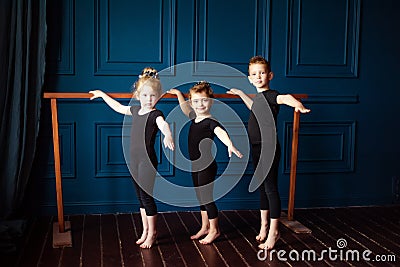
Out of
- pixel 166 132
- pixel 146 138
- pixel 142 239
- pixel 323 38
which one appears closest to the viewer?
pixel 166 132

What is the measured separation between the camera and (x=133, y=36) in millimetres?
3480

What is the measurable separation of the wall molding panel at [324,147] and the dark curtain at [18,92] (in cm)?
165

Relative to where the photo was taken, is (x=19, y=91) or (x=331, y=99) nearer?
(x=19, y=91)

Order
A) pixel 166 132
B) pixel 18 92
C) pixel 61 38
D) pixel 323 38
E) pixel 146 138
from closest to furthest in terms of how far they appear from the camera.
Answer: pixel 166 132
pixel 146 138
pixel 18 92
pixel 61 38
pixel 323 38

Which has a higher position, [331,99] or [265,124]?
[331,99]

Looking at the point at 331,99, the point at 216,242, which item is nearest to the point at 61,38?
the point at 216,242

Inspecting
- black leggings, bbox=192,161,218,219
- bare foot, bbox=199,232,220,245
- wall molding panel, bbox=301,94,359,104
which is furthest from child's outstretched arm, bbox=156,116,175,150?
wall molding panel, bbox=301,94,359,104

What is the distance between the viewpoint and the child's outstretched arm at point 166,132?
2717mm

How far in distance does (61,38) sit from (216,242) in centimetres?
156

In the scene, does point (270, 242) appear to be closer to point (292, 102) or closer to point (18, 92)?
point (292, 102)

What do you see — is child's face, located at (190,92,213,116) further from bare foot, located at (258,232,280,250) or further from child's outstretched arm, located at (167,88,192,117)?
bare foot, located at (258,232,280,250)

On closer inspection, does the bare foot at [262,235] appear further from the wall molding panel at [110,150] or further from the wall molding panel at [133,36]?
the wall molding panel at [133,36]

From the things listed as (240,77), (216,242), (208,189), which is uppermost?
(240,77)

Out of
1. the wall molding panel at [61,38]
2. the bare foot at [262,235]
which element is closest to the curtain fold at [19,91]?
the wall molding panel at [61,38]
